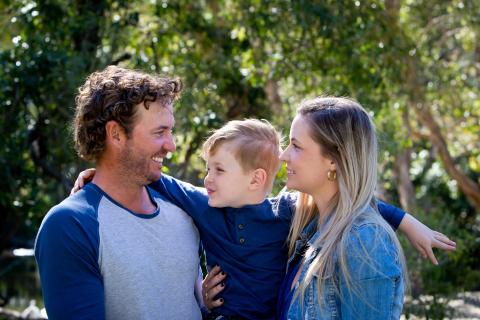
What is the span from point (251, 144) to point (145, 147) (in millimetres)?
481

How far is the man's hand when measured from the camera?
3.13 metres

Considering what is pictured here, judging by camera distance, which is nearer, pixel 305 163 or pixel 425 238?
pixel 305 163

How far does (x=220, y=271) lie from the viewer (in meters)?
3.20

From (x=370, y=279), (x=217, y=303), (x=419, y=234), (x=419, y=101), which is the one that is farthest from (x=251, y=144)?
(x=419, y=101)

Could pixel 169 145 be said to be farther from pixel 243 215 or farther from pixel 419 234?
pixel 419 234

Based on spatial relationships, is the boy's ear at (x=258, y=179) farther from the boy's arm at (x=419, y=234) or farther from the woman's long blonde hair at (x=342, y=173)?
the boy's arm at (x=419, y=234)

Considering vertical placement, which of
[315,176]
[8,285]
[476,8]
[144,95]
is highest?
[476,8]

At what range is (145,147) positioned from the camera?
3041 mm

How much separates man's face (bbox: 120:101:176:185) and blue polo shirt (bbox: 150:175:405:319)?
0.25 metres

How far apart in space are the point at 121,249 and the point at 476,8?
8852 millimetres

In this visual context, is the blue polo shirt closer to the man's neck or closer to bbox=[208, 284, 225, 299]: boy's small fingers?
bbox=[208, 284, 225, 299]: boy's small fingers

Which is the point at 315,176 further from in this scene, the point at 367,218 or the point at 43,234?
the point at 43,234

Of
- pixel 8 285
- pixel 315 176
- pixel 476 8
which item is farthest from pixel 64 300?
pixel 8 285

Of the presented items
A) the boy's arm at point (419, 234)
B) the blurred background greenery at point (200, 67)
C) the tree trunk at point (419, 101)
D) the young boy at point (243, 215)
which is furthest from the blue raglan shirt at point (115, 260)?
the tree trunk at point (419, 101)
